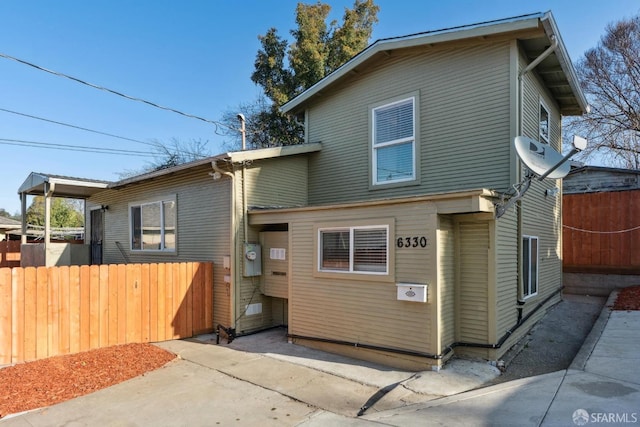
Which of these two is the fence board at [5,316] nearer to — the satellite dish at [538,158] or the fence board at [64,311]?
the fence board at [64,311]

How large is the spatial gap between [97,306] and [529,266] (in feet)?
26.0

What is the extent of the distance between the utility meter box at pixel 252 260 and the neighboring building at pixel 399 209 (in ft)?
0.09

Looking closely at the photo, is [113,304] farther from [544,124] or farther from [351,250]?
[544,124]

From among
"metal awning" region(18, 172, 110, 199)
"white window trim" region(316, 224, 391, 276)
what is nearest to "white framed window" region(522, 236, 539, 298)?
"white window trim" region(316, 224, 391, 276)

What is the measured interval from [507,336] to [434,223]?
2.32 meters

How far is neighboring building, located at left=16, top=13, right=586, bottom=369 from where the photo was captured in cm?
565

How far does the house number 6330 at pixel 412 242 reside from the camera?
5500 millimetres

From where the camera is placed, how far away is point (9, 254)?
14133mm

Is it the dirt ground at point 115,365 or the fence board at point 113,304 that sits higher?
the fence board at point 113,304

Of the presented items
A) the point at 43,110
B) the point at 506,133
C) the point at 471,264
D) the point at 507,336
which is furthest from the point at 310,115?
the point at 43,110

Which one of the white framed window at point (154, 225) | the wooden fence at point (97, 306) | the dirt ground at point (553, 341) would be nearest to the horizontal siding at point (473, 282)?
the dirt ground at point (553, 341)

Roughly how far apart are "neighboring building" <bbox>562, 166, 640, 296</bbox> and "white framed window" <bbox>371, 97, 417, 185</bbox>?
20.5ft

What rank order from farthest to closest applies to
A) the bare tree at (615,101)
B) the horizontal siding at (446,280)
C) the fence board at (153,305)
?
the bare tree at (615,101) → the fence board at (153,305) → the horizontal siding at (446,280)

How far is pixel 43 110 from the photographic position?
1406 cm
